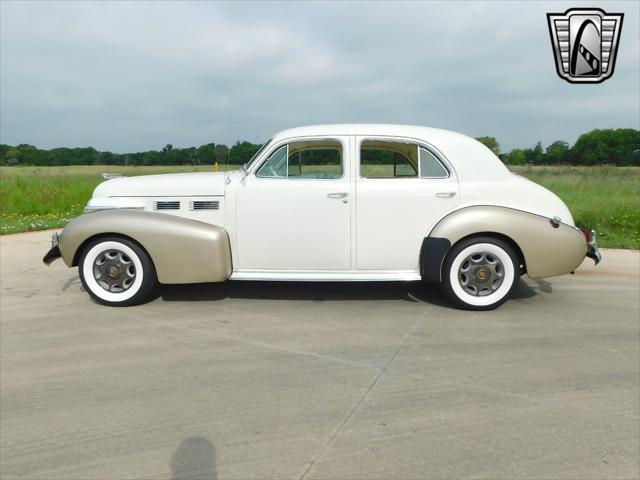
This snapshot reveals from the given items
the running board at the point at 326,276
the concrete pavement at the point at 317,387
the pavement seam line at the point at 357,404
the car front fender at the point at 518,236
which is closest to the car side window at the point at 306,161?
the running board at the point at 326,276

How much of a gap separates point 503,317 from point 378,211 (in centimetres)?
159

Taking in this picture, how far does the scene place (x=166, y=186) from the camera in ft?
16.1

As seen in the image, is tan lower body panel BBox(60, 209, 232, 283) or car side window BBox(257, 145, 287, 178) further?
car side window BBox(257, 145, 287, 178)

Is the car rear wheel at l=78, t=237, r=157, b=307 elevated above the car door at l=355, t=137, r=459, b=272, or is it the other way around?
the car door at l=355, t=137, r=459, b=272

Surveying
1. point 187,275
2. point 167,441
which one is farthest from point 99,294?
point 167,441

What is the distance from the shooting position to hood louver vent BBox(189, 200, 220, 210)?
4.79m

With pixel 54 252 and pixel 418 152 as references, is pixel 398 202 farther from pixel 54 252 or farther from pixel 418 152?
pixel 54 252

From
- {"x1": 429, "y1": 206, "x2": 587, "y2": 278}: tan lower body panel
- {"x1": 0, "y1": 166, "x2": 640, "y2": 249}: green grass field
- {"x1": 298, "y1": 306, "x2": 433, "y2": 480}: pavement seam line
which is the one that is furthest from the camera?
{"x1": 0, "y1": 166, "x2": 640, "y2": 249}: green grass field

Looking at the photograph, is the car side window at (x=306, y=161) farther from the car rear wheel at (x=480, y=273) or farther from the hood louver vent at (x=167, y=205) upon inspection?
the car rear wheel at (x=480, y=273)

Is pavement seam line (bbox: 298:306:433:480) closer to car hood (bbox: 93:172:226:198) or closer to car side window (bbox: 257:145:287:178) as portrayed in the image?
car side window (bbox: 257:145:287:178)

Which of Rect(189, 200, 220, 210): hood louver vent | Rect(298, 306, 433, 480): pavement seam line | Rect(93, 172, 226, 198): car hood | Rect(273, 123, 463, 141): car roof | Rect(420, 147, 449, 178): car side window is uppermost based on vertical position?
Rect(273, 123, 463, 141): car roof

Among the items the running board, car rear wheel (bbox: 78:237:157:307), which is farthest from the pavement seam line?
car rear wheel (bbox: 78:237:157:307)

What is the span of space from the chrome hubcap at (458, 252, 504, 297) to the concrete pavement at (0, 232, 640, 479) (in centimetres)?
29

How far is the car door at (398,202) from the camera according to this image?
4703mm
